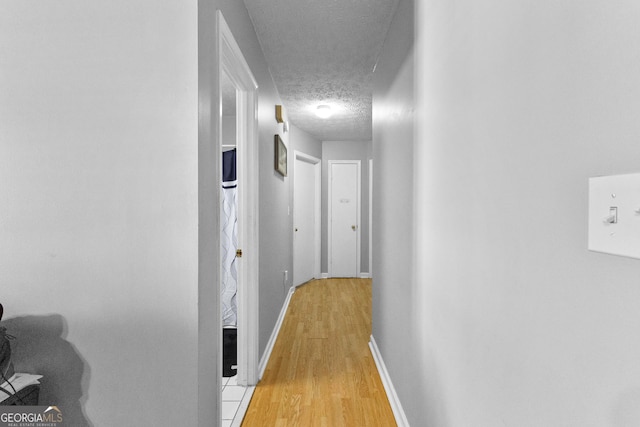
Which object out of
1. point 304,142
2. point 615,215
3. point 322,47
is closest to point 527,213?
point 615,215

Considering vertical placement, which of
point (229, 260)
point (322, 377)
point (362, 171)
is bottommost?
point (322, 377)

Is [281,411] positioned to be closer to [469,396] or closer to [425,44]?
[469,396]

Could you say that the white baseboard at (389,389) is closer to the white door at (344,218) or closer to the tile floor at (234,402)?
the tile floor at (234,402)

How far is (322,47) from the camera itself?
8.35 ft

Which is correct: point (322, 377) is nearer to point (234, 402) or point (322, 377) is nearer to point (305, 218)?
point (234, 402)

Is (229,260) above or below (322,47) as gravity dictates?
below

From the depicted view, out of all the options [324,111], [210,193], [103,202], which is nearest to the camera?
[103,202]

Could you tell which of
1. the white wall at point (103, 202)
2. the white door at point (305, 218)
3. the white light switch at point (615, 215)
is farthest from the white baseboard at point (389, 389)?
the white door at point (305, 218)

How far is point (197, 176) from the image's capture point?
3.96 feet

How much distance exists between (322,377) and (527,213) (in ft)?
6.94

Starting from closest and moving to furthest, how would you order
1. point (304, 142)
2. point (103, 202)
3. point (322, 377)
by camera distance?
point (103, 202) → point (322, 377) → point (304, 142)

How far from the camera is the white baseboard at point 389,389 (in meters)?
1.86

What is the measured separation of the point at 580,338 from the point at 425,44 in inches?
51.6

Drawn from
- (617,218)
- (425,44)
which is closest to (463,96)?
(425,44)
